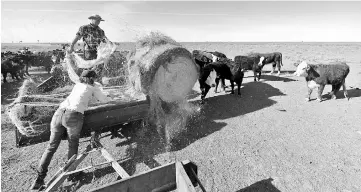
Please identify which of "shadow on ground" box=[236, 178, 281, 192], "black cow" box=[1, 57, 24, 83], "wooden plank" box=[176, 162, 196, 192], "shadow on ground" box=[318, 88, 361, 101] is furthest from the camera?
"black cow" box=[1, 57, 24, 83]

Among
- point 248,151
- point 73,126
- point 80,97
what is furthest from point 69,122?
point 248,151

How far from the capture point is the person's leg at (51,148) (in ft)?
11.9

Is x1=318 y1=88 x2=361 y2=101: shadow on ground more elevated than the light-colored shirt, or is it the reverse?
the light-colored shirt

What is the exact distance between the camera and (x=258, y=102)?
8328 millimetres

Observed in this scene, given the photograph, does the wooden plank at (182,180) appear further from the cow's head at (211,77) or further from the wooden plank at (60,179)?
the cow's head at (211,77)

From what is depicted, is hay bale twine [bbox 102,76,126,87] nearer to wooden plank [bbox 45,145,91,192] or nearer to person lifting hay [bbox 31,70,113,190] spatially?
person lifting hay [bbox 31,70,113,190]

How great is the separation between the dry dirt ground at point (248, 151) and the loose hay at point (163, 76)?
0.56m

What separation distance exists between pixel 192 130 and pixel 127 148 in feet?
5.76

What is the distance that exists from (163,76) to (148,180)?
123 inches

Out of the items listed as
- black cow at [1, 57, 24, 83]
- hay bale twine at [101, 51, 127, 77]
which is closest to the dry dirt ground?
hay bale twine at [101, 51, 127, 77]

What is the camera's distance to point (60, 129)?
146 inches

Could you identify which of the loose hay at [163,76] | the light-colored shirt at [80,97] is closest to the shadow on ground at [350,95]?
the loose hay at [163,76]

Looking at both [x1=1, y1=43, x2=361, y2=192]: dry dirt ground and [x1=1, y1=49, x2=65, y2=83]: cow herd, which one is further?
[x1=1, y1=49, x2=65, y2=83]: cow herd

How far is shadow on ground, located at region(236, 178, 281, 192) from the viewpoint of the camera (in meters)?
3.74
